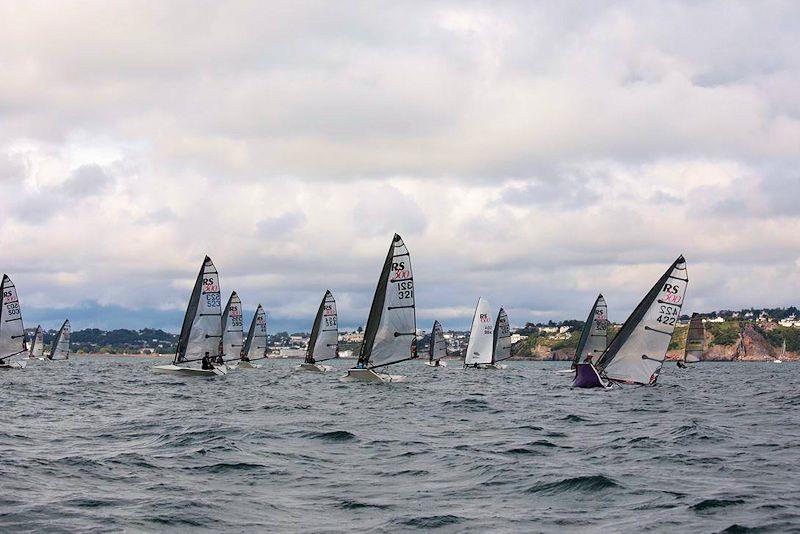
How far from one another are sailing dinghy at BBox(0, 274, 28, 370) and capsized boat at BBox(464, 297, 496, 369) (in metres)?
43.5

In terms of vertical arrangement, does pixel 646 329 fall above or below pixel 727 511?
above

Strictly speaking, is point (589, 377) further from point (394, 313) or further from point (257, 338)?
point (257, 338)

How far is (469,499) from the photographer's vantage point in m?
15.5

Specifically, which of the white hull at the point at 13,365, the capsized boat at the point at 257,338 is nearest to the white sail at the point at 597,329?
the capsized boat at the point at 257,338

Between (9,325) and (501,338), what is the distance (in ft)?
165

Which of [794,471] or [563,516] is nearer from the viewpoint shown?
[563,516]

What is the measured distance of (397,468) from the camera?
742 inches

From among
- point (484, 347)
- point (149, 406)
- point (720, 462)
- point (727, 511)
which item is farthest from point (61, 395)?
point (484, 347)

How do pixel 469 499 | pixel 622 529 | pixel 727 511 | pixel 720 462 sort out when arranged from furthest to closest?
pixel 720 462 < pixel 469 499 < pixel 727 511 < pixel 622 529

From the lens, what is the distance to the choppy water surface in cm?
1378

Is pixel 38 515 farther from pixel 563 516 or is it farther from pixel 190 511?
pixel 563 516

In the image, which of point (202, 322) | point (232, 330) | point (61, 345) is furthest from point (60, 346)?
point (202, 322)

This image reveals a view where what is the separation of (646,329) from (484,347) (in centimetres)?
4991

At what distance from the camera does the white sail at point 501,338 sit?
96438 mm
